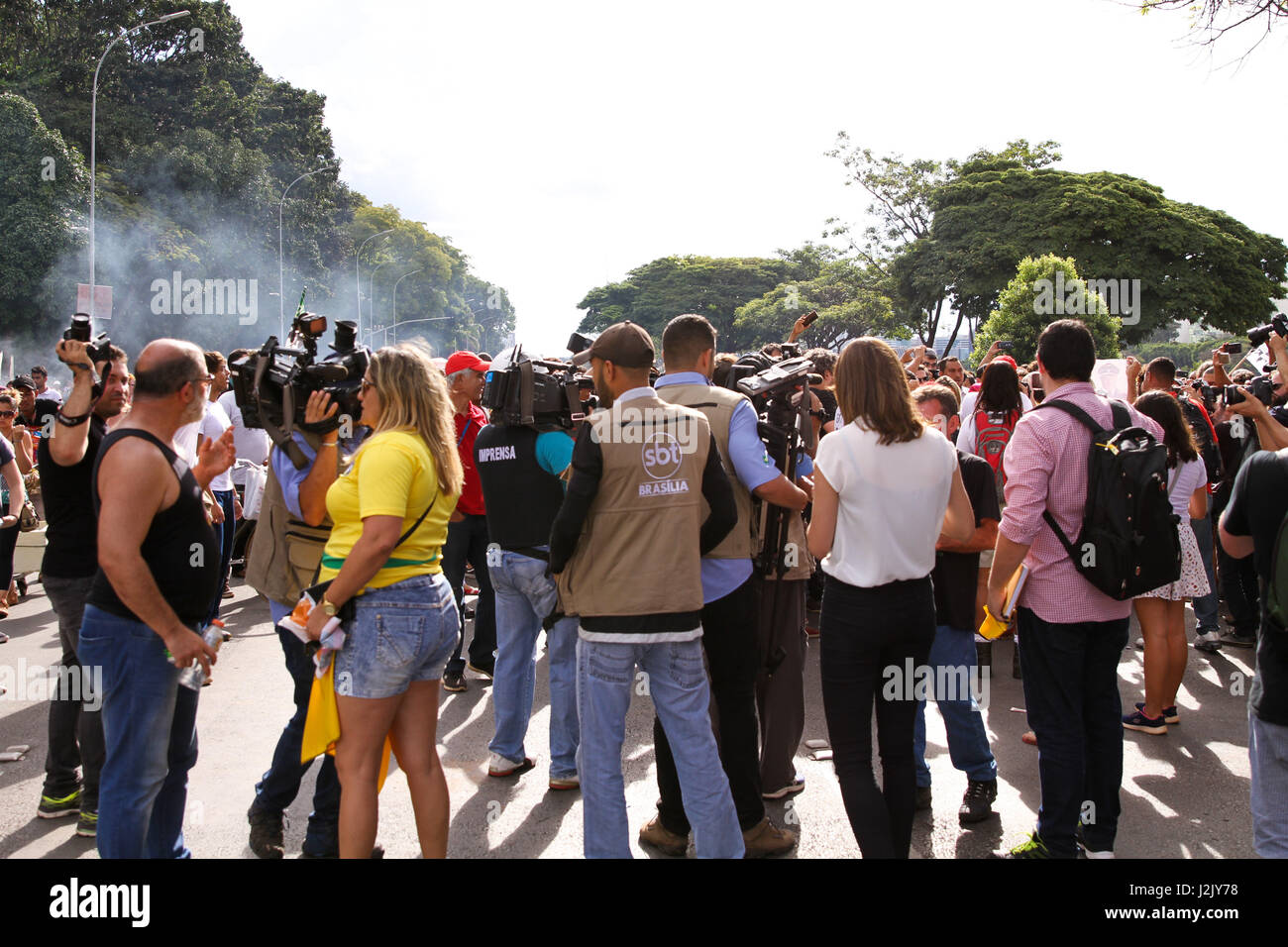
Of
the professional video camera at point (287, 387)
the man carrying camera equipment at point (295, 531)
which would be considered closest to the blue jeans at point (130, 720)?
the man carrying camera equipment at point (295, 531)

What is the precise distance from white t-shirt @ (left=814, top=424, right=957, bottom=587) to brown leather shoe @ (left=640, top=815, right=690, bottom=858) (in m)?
1.37

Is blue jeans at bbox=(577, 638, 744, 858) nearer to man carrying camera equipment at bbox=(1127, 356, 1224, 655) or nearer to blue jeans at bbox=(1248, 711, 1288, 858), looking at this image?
blue jeans at bbox=(1248, 711, 1288, 858)

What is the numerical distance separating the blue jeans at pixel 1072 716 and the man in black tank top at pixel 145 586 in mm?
2959

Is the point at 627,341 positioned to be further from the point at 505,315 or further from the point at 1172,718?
the point at 505,315

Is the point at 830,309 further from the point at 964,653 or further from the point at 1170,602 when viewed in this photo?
the point at 964,653

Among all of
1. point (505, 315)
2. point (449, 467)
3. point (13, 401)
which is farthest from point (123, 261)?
point (505, 315)

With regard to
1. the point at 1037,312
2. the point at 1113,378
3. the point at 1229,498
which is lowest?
the point at 1229,498

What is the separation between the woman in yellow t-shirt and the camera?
3.01 metres

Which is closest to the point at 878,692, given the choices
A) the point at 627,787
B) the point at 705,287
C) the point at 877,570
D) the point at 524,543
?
the point at 877,570

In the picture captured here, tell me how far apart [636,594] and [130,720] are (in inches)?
66.0

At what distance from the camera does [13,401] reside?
334 inches

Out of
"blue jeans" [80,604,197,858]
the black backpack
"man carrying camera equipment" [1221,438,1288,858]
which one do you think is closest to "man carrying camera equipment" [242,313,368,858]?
"blue jeans" [80,604,197,858]

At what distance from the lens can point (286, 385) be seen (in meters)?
3.39

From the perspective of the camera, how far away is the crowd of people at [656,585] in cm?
302
